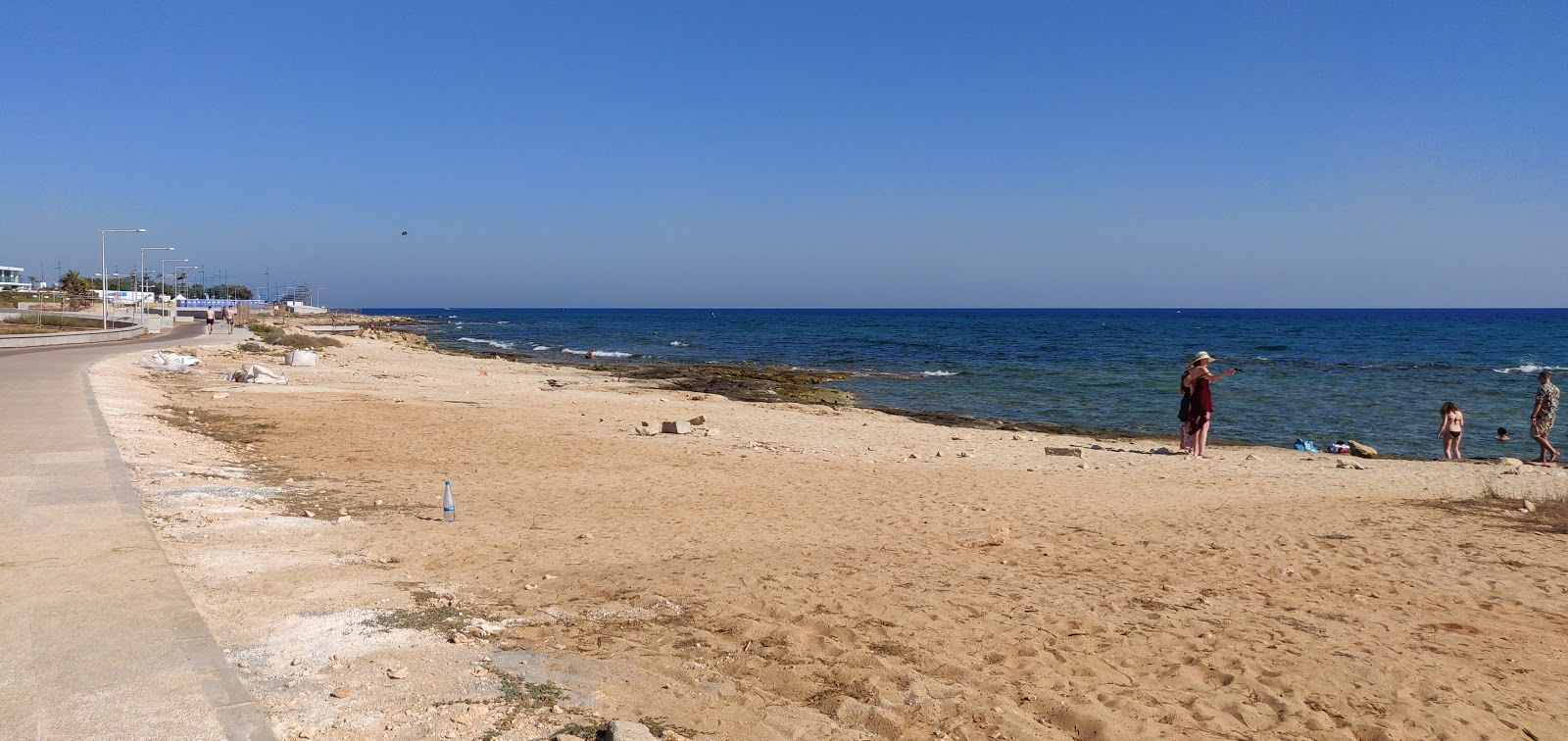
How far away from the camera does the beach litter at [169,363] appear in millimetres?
23828

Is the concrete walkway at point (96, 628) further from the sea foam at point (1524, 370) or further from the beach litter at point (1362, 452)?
the sea foam at point (1524, 370)

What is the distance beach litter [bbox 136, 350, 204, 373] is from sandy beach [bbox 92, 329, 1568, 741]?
34.6ft

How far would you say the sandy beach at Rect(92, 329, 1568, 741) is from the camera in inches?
193

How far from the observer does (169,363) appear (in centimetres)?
2423

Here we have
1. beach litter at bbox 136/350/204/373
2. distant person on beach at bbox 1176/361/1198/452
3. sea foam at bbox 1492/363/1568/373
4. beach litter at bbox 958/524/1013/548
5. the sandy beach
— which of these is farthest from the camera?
sea foam at bbox 1492/363/1568/373

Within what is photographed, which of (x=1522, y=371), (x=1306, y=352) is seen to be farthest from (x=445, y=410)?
(x=1306, y=352)

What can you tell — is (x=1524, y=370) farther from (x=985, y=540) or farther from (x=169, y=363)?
(x=169, y=363)

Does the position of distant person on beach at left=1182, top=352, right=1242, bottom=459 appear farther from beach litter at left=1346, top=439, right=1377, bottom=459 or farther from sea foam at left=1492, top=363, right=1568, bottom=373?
sea foam at left=1492, top=363, right=1568, bottom=373

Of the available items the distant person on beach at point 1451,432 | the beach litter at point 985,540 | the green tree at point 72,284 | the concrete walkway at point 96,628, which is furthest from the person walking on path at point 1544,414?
the green tree at point 72,284

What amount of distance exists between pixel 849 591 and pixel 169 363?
2368cm

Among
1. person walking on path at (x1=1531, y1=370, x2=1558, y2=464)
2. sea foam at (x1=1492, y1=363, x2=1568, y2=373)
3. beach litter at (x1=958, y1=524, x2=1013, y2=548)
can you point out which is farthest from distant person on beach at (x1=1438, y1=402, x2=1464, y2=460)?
sea foam at (x1=1492, y1=363, x2=1568, y2=373)

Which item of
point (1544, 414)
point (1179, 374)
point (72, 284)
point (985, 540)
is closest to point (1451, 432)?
point (1544, 414)

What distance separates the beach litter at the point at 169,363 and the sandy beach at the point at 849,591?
1055 centimetres

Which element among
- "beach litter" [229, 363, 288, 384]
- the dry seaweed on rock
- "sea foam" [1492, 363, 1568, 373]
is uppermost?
"sea foam" [1492, 363, 1568, 373]
